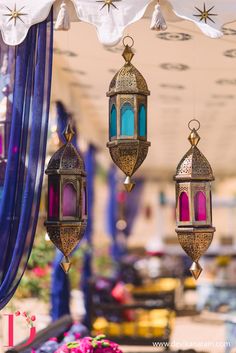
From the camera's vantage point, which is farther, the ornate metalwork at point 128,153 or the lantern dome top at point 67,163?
the lantern dome top at point 67,163

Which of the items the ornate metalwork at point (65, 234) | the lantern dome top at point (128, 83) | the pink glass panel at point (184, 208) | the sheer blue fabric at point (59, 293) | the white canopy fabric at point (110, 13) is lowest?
the sheer blue fabric at point (59, 293)

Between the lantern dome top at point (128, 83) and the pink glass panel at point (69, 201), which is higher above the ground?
the lantern dome top at point (128, 83)

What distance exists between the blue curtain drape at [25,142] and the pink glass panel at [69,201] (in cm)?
16

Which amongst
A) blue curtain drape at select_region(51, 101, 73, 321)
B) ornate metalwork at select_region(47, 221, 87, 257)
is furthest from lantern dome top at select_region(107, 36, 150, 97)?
blue curtain drape at select_region(51, 101, 73, 321)

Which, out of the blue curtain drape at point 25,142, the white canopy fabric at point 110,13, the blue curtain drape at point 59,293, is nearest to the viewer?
the white canopy fabric at point 110,13

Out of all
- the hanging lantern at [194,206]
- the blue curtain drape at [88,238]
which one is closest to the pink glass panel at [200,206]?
the hanging lantern at [194,206]

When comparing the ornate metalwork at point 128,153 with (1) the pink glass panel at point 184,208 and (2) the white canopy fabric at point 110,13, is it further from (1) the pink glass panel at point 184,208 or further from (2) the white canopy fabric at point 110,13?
(2) the white canopy fabric at point 110,13

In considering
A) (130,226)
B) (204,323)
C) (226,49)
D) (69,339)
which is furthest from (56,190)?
(130,226)

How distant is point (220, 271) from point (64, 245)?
7.54 meters

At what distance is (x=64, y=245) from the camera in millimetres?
3916

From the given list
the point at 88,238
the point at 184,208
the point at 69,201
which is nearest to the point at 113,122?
the point at 69,201

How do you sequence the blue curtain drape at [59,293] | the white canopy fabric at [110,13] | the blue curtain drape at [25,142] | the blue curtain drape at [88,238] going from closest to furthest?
1. the white canopy fabric at [110,13]
2. the blue curtain drape at [25,142]
3. the blue curtain drape at [59,293]
4. the blue curtain drape at [88,238]

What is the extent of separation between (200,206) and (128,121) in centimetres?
65

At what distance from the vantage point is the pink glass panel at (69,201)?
3.93m
